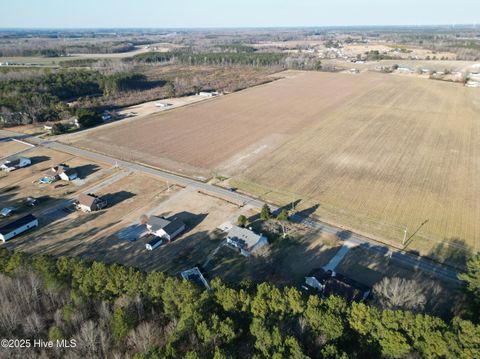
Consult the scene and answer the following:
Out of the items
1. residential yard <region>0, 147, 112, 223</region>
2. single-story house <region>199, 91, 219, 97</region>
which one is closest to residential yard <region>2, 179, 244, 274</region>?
residential yard <region>0, 147, 112, 223</region>

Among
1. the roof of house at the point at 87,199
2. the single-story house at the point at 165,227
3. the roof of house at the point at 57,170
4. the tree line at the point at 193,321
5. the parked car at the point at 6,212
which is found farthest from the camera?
the roof of house at the point at 57,170

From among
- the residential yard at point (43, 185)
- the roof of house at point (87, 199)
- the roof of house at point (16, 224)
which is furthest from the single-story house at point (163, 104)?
the roof of house at point (16, 224)

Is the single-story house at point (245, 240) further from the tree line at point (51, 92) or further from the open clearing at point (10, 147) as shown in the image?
the tree line at point (51, 92)

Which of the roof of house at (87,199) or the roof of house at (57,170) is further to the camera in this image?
the roof of house at (57,170)

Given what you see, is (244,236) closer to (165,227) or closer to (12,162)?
(165,227)

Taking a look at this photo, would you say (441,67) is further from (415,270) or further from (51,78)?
(51,78)

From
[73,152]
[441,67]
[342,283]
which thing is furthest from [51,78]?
[441,67]

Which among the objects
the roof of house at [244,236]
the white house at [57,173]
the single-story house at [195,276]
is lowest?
the single-story house at [195,276]

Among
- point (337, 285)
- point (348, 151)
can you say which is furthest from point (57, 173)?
point (348, 151)
